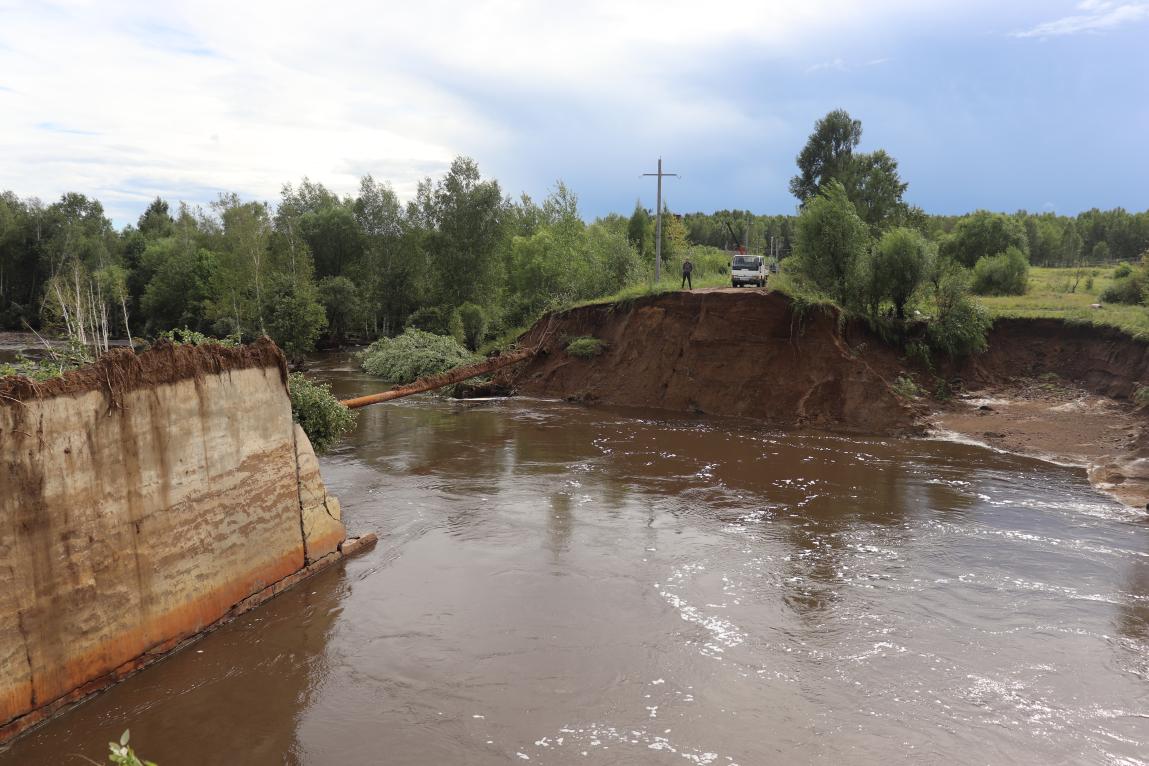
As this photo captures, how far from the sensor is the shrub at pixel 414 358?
33719 millimetres

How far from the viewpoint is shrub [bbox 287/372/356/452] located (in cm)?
1446

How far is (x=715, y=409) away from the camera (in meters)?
26.5

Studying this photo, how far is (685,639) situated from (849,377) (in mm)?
16971

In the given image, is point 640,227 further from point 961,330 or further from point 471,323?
point 961,330

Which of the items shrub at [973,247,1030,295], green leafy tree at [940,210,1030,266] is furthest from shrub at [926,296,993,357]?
green leafy tree at [940,210,1030,266]

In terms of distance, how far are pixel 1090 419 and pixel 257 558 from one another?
2277 centimetres

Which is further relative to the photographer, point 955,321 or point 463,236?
point 463,236

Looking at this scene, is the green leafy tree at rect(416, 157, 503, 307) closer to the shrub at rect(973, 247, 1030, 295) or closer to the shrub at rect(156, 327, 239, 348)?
the shrub at rect(973, 247, 1030, 295)

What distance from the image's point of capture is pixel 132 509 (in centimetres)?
824

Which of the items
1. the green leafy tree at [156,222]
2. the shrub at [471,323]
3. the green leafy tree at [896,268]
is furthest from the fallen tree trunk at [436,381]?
the green leafy tree at [156,222]

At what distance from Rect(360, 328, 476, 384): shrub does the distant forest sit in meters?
5.89

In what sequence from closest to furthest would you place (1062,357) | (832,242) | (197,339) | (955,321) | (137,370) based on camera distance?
(137,370), (197,339), (1062,357), (955,321), (832,242)

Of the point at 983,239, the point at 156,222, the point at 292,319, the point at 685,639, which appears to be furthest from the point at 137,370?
the point at 156,222

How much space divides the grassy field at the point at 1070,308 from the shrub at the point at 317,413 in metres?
23.9
